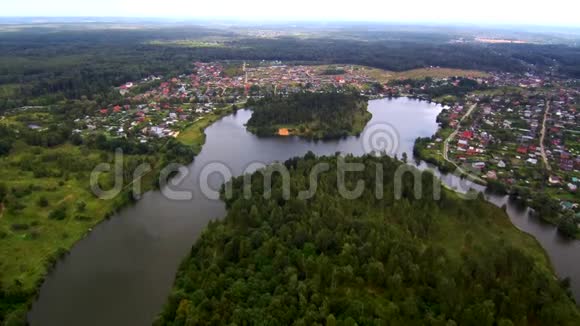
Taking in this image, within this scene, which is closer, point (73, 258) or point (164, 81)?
point (73, 258)

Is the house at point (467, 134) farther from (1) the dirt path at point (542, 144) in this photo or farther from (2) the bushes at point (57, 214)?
(2) the bushes at point (57, 214)

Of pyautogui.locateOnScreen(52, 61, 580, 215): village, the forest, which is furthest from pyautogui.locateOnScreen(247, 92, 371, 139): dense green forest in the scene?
the forest

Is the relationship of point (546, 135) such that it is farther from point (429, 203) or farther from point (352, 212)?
point (352, 212)

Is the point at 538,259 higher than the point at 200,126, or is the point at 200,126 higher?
the point at 200,126

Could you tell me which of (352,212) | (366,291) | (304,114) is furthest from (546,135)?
(366,291)

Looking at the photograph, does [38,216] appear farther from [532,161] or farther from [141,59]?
[141,59]

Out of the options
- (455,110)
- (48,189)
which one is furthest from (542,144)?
(48,189)
